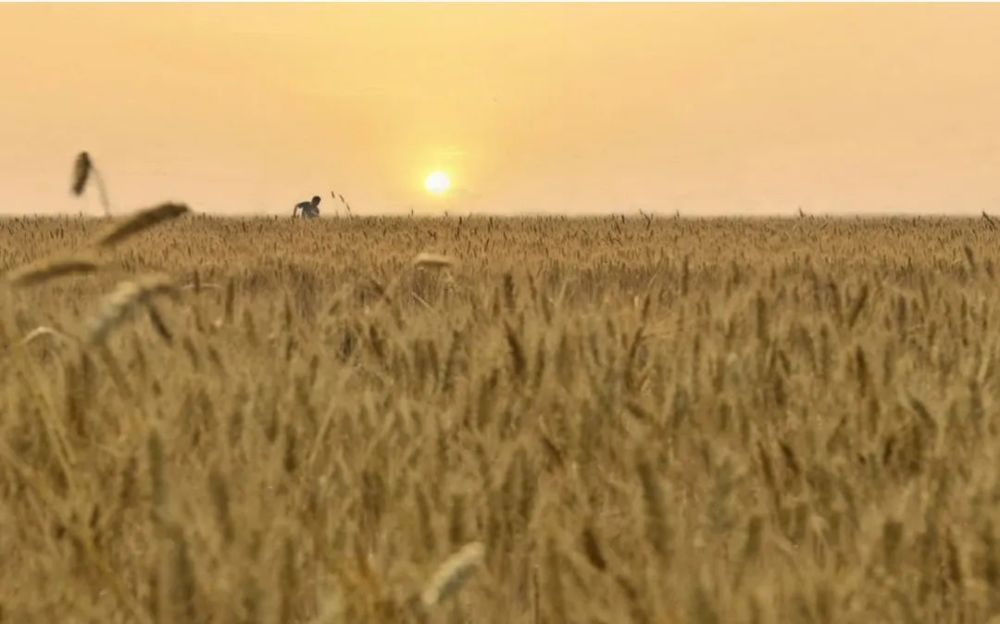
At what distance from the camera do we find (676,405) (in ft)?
5.74

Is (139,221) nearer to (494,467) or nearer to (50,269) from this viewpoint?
(50,269)

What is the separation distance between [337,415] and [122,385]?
0.44m

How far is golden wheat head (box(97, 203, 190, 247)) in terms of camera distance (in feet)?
3.92

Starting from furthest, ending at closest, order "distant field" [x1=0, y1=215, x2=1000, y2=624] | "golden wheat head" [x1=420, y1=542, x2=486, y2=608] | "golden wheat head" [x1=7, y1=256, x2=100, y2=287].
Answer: "golden wheat head" [x1=7, y1=256, x2=100, y2=287] < "distant field" [x1=0, y1=215, x2=1000, y2=624] < "golden wheat head" [x1=420, y1=542, x2=486, y2=608]

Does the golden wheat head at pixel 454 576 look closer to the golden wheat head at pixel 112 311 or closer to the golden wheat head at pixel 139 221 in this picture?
the golden wheat head at pixel 112 311

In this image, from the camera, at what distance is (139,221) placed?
3.93 feet

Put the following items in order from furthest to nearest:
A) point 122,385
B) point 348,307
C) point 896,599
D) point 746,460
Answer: point 348,307
point 122,385
point 746,460
point 896,599

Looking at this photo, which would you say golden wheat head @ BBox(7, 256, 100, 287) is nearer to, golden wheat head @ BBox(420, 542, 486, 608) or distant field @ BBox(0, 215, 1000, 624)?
distant field @ BBox(0, 215, 1000, 624)

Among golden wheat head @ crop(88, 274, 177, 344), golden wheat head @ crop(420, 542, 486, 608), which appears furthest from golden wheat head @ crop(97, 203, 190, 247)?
golden wheat head @ crop(420, 542, 486, 608)

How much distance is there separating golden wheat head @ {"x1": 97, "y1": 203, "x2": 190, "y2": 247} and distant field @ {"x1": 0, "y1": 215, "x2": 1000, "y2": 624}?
0.04 m

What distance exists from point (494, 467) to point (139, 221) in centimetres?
44

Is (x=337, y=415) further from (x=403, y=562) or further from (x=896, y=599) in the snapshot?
(x=896, y=599)

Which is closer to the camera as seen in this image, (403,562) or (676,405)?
(403,562)

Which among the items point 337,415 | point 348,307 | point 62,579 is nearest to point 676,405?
point 337,415
